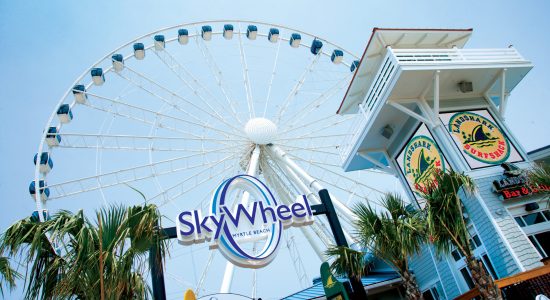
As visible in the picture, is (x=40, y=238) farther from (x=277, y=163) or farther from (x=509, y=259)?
(x=277, y=163)

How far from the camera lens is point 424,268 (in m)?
15.6

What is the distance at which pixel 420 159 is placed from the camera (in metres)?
14.6

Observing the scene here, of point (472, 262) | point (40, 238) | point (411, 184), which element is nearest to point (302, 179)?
point (411, 184)

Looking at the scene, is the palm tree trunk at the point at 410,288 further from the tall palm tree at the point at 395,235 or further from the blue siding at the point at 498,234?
the blue siding at the point at 498,234

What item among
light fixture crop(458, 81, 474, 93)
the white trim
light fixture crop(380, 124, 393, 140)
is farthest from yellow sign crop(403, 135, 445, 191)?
light fixture crop(458, 81, 474, 93)

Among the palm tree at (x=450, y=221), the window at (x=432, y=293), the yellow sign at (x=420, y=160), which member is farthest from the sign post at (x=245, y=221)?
the window at (x=432, y=293)

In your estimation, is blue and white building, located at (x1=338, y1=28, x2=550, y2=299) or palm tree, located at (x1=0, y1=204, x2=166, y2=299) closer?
palm tree, located at (x1=0, y1=204, x2=166, y2=299)

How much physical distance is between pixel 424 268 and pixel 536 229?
4.54m

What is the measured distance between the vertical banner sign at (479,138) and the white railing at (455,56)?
172 centimetres

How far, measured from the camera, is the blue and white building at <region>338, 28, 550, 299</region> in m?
12.0

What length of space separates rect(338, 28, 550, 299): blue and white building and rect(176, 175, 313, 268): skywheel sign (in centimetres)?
424

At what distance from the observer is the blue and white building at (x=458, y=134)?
1199 cm

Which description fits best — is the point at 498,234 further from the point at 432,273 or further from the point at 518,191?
the point at 432,273

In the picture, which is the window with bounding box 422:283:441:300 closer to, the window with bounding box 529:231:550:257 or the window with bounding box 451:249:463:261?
the window with bounding box 451:249:463:261
